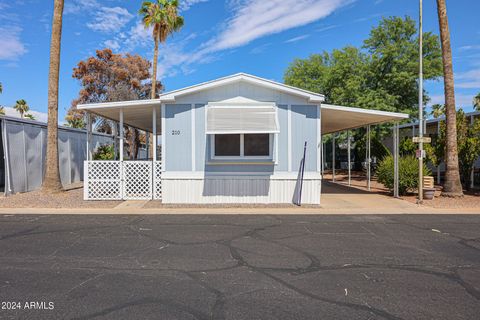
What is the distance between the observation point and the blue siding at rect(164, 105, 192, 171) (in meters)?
10.5

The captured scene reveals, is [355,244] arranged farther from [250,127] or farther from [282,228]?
[250,127]

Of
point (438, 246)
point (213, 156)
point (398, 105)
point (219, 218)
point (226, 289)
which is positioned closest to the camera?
point (226, 289)

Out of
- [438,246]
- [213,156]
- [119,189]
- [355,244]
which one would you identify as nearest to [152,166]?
[119,189]

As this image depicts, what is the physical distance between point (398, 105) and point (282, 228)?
14.8 meters

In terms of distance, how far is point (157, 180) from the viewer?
1148cm

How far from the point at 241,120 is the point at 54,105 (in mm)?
7758

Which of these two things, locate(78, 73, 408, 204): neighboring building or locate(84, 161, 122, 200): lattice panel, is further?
locate(84, 161, 122, 200): lattice panel

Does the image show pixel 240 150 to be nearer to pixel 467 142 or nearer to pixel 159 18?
pixel 467 142

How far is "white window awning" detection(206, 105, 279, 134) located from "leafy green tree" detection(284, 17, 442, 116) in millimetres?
9747

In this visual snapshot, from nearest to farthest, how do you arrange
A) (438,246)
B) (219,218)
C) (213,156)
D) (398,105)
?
(438,246), (219,218), (213,156), (398,105)

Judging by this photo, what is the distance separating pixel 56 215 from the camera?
8742 mm

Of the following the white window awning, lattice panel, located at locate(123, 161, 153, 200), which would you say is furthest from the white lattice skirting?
the white window awning

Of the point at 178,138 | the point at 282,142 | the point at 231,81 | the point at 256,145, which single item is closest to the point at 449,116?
the point at 282,142

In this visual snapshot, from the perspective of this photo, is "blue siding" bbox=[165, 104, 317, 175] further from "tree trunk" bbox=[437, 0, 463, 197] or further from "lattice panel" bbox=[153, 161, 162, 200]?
"tree trunk" bbox=[437, 0, 463, 197]
